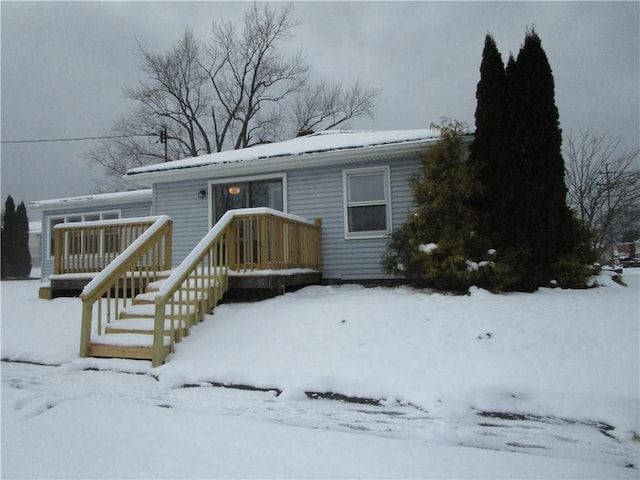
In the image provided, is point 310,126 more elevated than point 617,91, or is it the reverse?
point 310,126

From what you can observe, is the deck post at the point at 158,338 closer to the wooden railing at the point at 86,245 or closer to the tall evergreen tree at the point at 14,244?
the wooden railing at the point at 86,245

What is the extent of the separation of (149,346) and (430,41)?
16985mm

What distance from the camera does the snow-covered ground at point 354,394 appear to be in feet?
8.84

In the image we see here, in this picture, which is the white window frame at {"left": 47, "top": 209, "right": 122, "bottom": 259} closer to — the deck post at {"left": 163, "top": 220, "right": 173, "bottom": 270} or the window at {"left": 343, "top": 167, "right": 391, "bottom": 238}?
the deck post at {"left": 163, "top": 220, "right": 173, "bottom": 270}

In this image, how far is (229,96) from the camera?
91.2 ft

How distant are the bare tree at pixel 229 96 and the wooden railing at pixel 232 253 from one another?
2076 cm

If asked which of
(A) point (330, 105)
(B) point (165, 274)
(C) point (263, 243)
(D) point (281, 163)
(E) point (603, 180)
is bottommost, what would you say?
(B) point (165, 274)

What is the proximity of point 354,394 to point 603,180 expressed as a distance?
1544cm

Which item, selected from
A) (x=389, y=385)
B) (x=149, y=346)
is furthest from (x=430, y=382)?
(x=149, y=346)

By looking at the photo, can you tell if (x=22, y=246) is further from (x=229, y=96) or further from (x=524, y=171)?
(x=524, y=171)

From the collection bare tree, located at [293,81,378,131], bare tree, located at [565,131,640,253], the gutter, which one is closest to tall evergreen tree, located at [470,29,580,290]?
the gutter

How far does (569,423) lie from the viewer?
3381 millimetres

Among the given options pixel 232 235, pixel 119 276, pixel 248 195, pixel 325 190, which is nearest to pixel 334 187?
pixel 325 190

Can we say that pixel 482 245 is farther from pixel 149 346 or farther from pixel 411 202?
pixel 149 346
